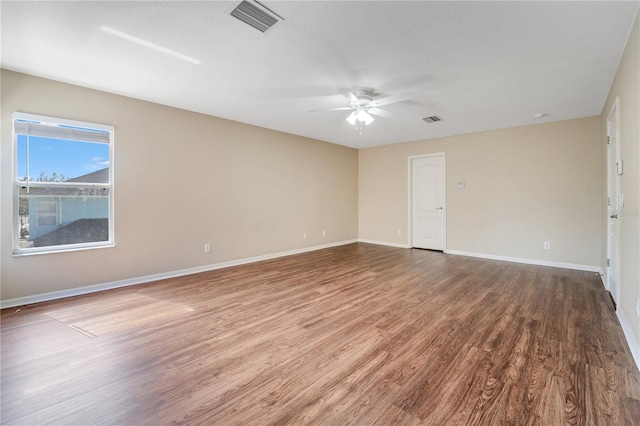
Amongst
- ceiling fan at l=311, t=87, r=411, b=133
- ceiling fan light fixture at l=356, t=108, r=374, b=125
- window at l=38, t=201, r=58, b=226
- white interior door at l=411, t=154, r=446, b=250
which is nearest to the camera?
window at l=38, t=201, r=58, b=226

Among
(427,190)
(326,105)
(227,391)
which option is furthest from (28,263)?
(427,190)

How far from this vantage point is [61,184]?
346 cm

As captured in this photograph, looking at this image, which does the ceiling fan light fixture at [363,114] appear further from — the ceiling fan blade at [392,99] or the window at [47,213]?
the window at [47,213]

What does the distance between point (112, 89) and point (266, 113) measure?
2016mm

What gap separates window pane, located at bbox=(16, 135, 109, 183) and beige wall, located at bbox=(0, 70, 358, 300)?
0.14 m

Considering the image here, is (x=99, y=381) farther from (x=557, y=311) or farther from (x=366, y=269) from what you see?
(x=557, y=311)

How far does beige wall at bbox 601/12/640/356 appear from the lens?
2102 mm

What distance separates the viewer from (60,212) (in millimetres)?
3479

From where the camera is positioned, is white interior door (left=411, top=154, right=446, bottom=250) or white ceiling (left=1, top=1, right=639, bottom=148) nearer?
white ceiling (left=1, top=1, right=639, bottom=148)

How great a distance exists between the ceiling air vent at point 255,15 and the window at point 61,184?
107 inches

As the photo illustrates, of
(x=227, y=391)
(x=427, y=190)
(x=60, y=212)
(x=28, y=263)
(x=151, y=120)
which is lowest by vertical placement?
(x=227, y=391)

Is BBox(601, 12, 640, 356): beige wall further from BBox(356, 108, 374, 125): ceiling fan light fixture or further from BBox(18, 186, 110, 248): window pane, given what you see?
BBox(18, 186, 110, 248): window pane

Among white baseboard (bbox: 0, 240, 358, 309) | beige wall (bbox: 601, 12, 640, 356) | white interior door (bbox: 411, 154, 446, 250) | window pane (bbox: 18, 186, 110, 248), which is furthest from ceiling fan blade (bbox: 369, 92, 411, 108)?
window pane (bbox: 18, 186, 110, 248)

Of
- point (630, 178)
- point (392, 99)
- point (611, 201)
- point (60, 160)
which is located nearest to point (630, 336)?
point (630, 178)
